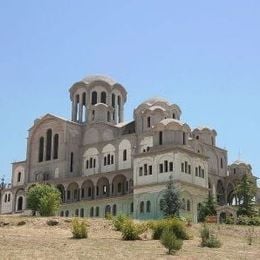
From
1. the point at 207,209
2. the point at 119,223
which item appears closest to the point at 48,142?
the point at 207,209

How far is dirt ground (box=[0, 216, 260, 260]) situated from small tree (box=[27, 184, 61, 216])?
12.7 m

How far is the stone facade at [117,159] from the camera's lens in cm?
5544

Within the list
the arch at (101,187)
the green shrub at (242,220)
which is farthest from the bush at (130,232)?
the arch at (101,187)

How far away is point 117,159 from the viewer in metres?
65.1

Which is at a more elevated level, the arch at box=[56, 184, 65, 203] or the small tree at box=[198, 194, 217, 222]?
the arch at box=[56, 184, 65, 203]

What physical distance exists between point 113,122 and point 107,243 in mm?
43844

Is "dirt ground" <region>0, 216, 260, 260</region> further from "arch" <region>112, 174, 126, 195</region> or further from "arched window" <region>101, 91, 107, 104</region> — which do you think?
"arched window" <region>101, 91, 107, 104</region>

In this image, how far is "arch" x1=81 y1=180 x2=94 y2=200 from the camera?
216 feet

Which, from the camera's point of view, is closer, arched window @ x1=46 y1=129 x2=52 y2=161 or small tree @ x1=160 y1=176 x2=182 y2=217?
small tree @ x1=160 y1=176 x2=182 y2=217

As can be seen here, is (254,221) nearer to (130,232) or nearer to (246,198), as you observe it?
(246,198)

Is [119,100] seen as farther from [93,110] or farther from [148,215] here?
[148,215]

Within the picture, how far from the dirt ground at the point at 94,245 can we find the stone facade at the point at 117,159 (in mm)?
19431

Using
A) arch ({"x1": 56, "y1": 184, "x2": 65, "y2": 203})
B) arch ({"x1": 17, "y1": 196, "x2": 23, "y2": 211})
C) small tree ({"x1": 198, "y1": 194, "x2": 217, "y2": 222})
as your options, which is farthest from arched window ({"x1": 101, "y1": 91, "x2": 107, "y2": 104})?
small tree ({"x1": 198, "y1": 194, "x2": 217, "y2": 222})

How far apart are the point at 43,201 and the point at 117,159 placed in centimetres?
1727
